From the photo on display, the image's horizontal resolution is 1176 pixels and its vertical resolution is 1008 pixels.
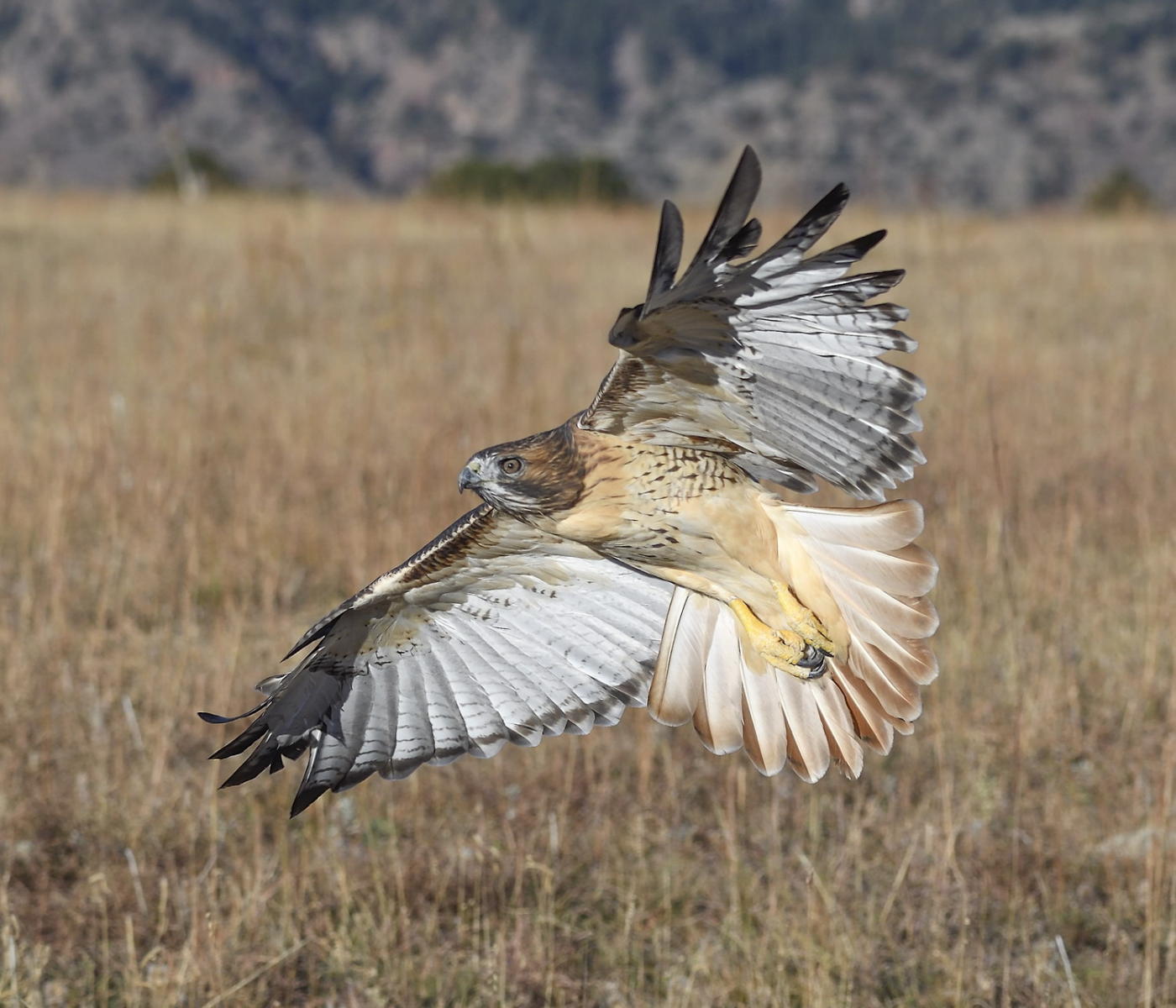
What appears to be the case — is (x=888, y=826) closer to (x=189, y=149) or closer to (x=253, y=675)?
(x=253, y=675)

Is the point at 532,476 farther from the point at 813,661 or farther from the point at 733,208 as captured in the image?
the point at 733,208

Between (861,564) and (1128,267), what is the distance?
30.0 feet

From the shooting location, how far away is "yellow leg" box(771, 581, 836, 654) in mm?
3252

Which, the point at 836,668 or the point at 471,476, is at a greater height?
the point at 471,476

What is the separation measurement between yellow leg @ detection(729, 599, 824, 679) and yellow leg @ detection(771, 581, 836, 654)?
0.07 feet

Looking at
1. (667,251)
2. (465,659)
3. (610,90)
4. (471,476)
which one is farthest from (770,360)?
(610,90)

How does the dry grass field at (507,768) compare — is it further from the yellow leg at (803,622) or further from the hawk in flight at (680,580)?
the yellow leg at (803,622)

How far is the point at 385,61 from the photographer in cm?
9025

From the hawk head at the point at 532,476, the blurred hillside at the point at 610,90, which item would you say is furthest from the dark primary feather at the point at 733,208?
the blurred hillside at the point at 610,90

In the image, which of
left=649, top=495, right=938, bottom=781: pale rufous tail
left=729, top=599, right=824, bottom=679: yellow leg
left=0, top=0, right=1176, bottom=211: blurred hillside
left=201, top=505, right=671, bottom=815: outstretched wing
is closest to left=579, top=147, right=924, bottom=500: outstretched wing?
left=649, top=495, right=938, bottom=781: pale rufous tail

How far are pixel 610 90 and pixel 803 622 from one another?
87.0m

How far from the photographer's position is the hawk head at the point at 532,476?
303cm

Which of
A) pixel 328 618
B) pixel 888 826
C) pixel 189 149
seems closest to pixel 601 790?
pixel 888 826

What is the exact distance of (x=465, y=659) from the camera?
3.58 metres
